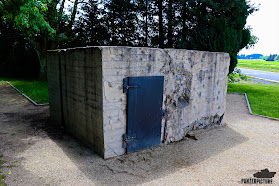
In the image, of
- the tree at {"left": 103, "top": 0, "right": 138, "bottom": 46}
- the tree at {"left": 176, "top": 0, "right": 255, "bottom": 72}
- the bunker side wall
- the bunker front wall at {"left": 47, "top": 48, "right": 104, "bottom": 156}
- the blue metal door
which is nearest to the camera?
the bunker front wall at {"left": 47, "top": 48, "right": 104, "bottom": 156}

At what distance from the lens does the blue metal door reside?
16.1ft

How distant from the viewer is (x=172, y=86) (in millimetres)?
5746

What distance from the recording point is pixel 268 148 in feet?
18.9

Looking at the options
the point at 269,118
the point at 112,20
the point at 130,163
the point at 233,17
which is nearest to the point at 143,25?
the point at 112,20

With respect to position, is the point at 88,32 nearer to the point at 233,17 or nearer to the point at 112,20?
Result: the point at 112,20

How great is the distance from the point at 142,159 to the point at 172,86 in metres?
2.14

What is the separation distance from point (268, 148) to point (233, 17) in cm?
954

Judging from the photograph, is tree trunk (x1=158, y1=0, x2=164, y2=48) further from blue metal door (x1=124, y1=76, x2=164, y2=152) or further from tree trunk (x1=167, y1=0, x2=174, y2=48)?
blue metal door (x1=124, y1=76, x2=164, y2=152)

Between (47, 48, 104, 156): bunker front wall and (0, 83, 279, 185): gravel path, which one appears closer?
(0, 83, 279, 185): gravel path

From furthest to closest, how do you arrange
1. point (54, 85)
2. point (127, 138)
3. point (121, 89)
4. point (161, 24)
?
point (161, 24), point (54, 85), point (127, 138), point (121, 89)

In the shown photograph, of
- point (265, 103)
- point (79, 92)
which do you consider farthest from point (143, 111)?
point (265, 103)

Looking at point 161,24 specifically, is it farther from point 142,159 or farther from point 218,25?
point 142,159

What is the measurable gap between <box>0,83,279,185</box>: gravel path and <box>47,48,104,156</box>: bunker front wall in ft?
1.28

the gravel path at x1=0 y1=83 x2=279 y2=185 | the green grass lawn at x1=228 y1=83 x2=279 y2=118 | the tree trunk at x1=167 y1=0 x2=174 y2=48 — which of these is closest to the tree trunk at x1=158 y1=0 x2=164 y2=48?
the tree trunk at x1=167 y1=0 x2=174 y2=48
